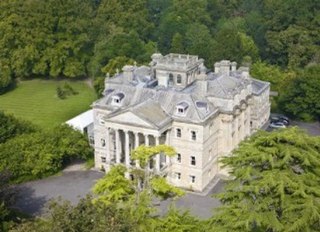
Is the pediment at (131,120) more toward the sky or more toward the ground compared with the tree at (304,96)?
more toward the sky

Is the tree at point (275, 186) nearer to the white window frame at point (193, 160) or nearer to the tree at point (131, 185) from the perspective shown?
the tree at point (131, 185)

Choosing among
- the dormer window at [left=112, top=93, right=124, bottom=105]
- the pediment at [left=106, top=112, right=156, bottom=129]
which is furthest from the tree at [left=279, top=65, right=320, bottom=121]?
the pediment at [left=106, top=112, right=156, bottom=129]

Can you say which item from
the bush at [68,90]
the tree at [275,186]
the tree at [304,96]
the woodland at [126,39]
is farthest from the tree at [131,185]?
the bush at [68,90]

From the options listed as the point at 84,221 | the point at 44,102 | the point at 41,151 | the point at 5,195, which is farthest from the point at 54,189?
the point at 44,102

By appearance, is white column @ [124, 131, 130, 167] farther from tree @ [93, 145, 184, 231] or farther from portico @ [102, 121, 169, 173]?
tree @ [93, 145, 184, 231]

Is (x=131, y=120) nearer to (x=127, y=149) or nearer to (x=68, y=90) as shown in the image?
(x=127, y=149)

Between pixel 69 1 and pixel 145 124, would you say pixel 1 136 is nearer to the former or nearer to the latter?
pixel 145 124
